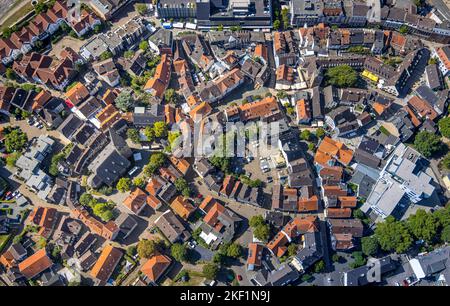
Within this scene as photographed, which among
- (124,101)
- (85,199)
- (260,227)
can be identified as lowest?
(260,227)

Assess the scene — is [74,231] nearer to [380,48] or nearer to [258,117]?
[258,117]

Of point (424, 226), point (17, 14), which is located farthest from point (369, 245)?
point (17, 14)

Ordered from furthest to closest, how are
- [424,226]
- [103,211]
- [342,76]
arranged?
1. [342,76]
2. [103,211]
3. [424,226]

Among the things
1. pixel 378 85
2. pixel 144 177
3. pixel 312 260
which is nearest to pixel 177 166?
pixel 144 177

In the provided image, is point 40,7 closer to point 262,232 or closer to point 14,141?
point 14,141

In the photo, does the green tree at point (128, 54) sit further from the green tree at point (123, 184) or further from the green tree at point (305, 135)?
the green tree at point (305, 135)
